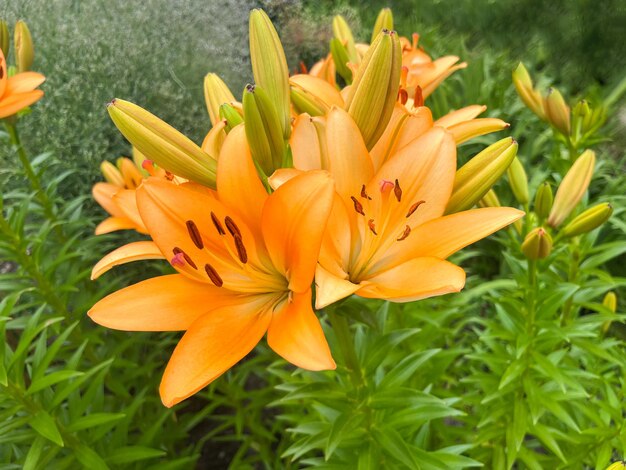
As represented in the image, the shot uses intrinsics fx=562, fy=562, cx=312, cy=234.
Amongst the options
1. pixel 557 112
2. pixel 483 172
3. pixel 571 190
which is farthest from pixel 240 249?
pixel 557 112

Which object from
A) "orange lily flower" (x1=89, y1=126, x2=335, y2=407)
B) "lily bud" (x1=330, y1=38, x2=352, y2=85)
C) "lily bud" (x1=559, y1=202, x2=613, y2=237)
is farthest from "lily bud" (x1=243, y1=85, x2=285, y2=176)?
"lily bud" (x1=559, y1=202, x2=613, y2=237)

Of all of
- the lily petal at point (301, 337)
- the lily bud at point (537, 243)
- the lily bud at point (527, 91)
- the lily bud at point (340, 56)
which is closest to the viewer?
the lily petal at point (301, 337)

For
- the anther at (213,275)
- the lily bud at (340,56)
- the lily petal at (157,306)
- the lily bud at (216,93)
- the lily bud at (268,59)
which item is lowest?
the lily petal at (157,306)

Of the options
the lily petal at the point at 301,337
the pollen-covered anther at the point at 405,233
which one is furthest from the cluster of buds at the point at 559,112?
the lily petal at the point at 301,337

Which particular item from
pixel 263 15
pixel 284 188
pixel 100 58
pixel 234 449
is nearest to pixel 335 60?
pixel 263 15

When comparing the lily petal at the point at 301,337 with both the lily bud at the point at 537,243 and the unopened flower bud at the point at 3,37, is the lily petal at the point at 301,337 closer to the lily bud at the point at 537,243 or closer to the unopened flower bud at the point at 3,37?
the lily bud at the point at 537,243

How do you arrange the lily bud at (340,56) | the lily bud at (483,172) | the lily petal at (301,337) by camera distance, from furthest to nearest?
1. the lily bud at (340,56)
2. the lily bud at (483,172)
3. the lily petal at (301,337)
